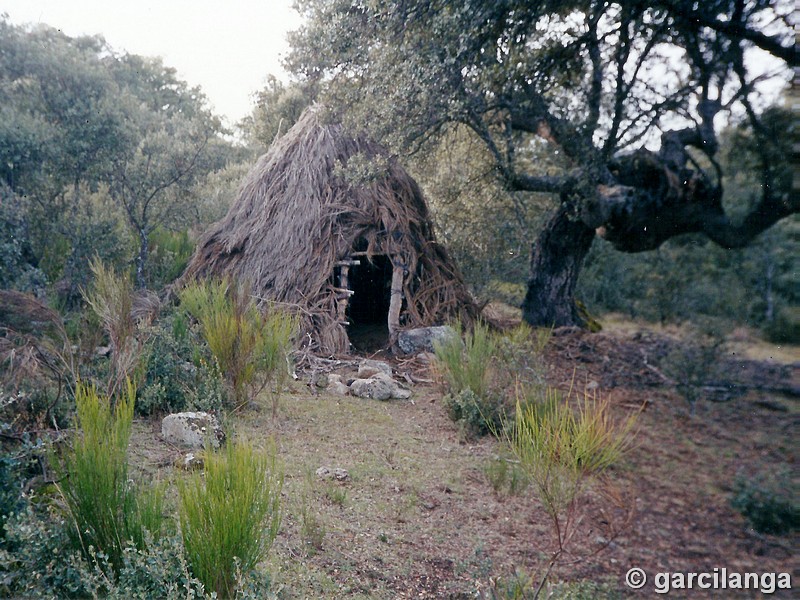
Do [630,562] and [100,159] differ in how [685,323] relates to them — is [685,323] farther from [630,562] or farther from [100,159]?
[100,159]

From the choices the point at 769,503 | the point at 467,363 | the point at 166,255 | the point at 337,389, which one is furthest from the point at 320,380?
the point at 769,503

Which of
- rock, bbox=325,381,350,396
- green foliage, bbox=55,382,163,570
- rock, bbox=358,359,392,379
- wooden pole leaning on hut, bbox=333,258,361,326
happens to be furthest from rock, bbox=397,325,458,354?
green foliage, bbox=55,382,163,570

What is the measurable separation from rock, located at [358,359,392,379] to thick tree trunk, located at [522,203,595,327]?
8.74 feet

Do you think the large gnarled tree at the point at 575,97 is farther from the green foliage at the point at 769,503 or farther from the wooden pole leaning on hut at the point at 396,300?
the wooden pole leaning on hut at the point at 396,300

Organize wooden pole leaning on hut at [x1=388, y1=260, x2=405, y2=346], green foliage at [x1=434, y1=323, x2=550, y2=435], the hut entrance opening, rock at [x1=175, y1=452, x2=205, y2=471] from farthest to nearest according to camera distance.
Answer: the hut entrance opening
wooden pole leaning on hut at [x1=388, y1=260, x2=405, y2=346]
green foliage at [x1=434, y1=323, x2=550, y2=435]
rock at [x1=175, y1=452, x2=205, y2=471]

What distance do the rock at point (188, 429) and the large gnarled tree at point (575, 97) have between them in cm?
336

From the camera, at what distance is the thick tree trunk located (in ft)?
27.9

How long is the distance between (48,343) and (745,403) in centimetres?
431

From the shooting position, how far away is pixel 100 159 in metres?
9.14

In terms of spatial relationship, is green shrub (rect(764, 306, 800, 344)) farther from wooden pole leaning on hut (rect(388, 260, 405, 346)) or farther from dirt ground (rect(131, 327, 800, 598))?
wooden pole leaning on hut (rect(388, 260, 405, 346))

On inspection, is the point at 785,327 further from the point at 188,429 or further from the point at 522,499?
the point at 188,429

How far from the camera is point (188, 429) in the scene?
425cm

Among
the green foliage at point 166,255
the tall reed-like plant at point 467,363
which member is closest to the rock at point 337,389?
the tall reed-like plant at point 467,363

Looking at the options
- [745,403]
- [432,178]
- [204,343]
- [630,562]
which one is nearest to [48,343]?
[204,343]
